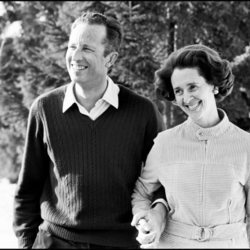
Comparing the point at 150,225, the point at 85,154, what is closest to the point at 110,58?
the point at 85,154

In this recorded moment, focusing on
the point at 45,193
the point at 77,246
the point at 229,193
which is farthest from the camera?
the point at 45,193

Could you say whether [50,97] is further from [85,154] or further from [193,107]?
[193,107]

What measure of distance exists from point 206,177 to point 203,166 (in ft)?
0.15

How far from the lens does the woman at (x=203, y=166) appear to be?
202cm

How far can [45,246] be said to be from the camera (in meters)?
2.30

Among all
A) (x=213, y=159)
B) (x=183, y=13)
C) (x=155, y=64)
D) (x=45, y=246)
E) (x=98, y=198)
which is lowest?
(x=45, y=246)

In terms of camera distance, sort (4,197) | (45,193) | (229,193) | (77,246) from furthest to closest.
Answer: (4,197) < (45,193) < (77,246) < (229,193)

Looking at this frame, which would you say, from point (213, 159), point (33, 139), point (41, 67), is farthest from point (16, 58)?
point (213, 159)

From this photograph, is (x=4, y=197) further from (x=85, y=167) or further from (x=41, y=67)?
(x=85, y=167)

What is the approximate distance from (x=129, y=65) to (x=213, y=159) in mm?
4448

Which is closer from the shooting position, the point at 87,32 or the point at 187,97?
the point at 187,97

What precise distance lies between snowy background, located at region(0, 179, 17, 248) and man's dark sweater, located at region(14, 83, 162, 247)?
38.8 inches

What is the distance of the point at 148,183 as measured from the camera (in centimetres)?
224

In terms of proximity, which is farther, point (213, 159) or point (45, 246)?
point (45, 246)
